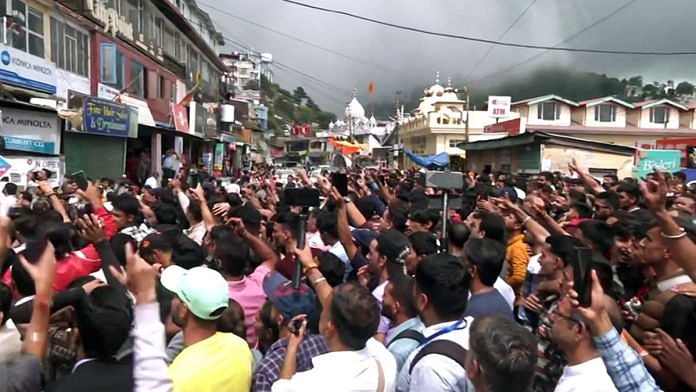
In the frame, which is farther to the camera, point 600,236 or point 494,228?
point 494,228

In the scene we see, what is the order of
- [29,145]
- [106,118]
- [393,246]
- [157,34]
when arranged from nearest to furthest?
1. [393,246]
2. [29,145]
3. [106,118]
4. [157,34]

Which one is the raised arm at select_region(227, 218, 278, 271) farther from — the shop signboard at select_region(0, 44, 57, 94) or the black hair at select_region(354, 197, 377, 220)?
the shop signboard at select_region(0, 44, 57, 94)

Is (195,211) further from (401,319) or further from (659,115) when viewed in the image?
(659,115)

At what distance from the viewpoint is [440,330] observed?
9.82 feet

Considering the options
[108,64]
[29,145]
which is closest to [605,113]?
[108,64]

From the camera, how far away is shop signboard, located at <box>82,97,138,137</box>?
1773 centimetres

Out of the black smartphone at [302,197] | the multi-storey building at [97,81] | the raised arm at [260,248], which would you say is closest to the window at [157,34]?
the multi-storey building at [97,81]

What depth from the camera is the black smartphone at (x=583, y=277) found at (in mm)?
2453

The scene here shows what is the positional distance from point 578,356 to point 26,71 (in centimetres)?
1517

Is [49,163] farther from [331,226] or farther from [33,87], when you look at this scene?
[331,226]

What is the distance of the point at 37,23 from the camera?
16172mm

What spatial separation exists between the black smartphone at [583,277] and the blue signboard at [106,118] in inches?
680

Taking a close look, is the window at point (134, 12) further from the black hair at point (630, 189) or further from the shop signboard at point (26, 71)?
the black hair at point (630, 189)

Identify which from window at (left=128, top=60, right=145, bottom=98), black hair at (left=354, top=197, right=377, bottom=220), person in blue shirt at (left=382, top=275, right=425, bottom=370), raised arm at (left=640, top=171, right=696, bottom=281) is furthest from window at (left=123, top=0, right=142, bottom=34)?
raised arm at (left=640, top=171, right=696, bottom=281)
